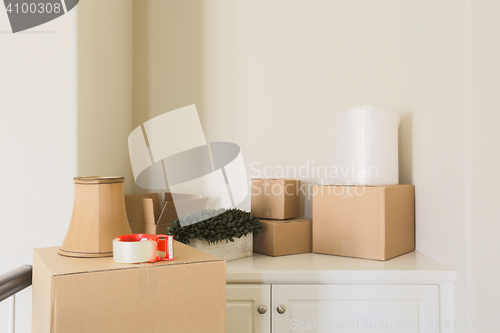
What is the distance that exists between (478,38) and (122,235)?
38.1 inches

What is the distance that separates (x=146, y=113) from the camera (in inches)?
61.0

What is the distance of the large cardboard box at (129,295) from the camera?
56cm

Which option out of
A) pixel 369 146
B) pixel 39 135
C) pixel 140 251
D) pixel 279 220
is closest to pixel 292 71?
pixel 369 146

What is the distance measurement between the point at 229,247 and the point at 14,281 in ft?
1.90

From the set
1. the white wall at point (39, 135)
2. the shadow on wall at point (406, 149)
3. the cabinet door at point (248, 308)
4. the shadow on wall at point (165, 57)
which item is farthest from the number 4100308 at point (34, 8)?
the shadow on wall at point (406, 149)

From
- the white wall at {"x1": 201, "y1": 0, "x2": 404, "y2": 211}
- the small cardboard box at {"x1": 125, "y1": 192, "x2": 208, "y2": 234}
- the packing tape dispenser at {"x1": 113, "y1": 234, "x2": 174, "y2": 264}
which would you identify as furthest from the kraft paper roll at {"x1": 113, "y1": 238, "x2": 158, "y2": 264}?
the white wall at {"x1": 201, "y1": 0, "x2": 404, "y2": 211}

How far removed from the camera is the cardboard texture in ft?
2.27

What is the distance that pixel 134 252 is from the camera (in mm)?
624

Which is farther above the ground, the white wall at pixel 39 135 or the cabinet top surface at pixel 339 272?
the white wall at pixel 39 135

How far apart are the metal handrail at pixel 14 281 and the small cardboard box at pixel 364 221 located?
32.9 inches

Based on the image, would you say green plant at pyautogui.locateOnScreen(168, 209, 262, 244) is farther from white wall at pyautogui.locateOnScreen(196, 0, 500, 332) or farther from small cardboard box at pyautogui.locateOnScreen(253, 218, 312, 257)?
white wall at pyautogui.locateOnScreen(196, 0, 500, 332)

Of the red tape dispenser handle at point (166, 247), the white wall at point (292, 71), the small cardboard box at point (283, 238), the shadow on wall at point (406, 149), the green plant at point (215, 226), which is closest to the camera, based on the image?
the red tape dispenser handle at point (166, 247)

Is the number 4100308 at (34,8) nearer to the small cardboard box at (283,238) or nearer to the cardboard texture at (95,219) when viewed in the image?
the cardboard texture at (95,219)

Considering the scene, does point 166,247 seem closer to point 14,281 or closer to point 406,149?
point 14,281
